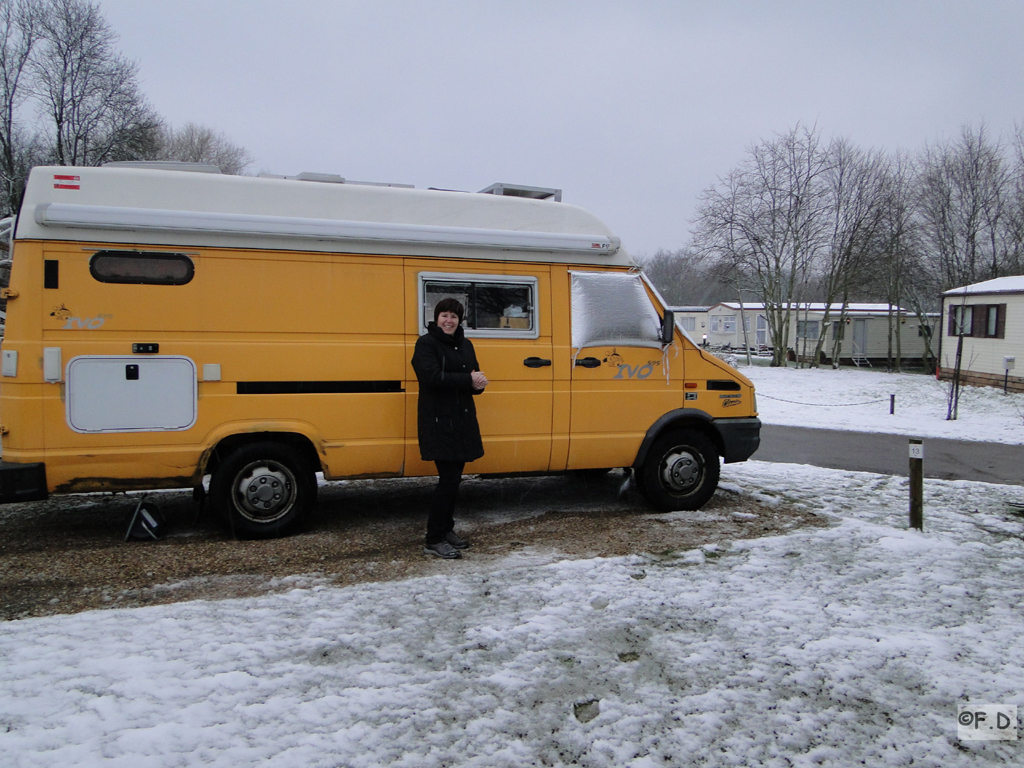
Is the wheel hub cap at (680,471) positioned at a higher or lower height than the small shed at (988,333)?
lower

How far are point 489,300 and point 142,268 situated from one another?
264 centimetres

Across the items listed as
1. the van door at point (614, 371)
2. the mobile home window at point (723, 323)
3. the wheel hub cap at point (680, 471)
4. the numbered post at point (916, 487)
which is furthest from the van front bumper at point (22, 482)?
the mobile home window at point (723, 323)

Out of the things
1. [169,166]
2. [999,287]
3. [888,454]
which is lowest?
[888,454]

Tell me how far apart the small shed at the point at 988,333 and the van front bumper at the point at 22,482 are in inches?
881

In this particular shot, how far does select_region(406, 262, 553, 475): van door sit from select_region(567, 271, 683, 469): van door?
11.4 inches

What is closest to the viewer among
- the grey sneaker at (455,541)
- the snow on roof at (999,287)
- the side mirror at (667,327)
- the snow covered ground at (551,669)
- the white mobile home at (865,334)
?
the snow covered ground at (551,669)

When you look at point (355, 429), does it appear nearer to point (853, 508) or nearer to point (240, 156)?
point (853, 508)

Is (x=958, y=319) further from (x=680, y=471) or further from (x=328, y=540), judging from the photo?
(x=328, y=540)

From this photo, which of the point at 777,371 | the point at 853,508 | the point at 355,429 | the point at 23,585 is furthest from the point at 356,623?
the point at 777,371

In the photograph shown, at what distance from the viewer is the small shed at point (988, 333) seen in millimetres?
21500

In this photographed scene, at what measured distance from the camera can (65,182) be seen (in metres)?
5.05

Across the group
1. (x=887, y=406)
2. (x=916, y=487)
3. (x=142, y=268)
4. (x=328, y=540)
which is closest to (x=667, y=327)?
(x=916, y=487)

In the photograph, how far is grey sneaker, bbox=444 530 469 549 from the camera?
535 centimetres

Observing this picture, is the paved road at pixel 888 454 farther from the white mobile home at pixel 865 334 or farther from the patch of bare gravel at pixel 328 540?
the white mobile home at pixel 865 334
